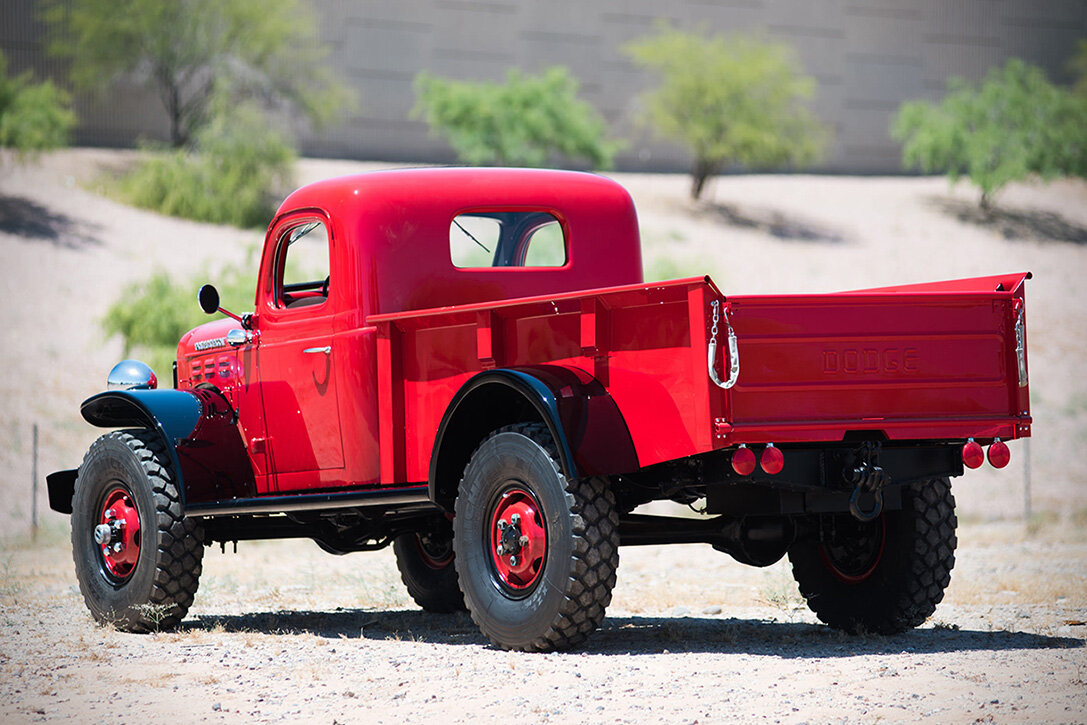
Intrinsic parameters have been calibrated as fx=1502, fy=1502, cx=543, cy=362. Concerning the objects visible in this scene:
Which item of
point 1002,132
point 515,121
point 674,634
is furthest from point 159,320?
point 1002,132

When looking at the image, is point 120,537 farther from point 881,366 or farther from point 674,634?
point 881,366

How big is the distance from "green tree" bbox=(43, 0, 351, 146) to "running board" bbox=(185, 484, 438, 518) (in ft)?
130

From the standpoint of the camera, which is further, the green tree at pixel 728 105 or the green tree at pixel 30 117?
the green tree at pixel 728 105

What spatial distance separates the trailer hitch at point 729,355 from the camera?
6.55 m

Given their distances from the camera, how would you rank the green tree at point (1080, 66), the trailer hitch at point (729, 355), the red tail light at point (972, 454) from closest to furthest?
the trailer hitch at point (729, 355)
the red tail light at point (972, 454)
the green tree at point (1080, 66)

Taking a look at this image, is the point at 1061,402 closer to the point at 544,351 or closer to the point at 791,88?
the point at 791,88

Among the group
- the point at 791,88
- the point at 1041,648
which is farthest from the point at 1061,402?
the point at 1041,648

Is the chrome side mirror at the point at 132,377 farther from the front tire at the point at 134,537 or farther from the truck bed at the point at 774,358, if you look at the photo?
the truck bed at the point at 774,358

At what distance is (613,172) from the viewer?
54938 mm

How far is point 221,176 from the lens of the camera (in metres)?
44.4

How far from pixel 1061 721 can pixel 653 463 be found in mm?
2069

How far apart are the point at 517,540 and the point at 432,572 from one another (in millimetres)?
3434

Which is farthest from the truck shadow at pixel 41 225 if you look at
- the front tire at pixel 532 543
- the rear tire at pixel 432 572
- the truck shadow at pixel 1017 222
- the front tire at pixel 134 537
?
the front tire at pixel 532 543

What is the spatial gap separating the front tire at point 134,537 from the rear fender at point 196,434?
12cm
